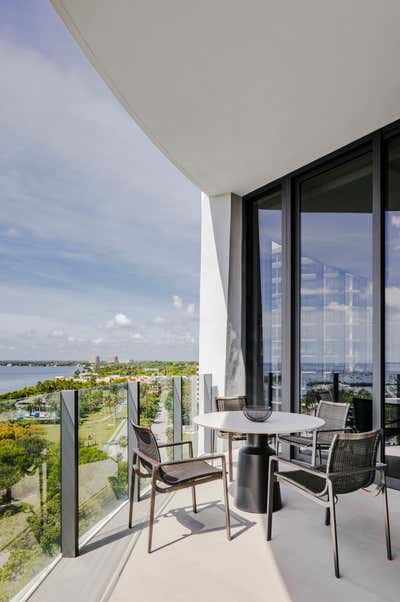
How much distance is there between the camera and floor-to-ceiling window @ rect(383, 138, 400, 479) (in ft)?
12.2

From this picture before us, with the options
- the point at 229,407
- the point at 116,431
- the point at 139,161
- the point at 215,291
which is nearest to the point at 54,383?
the point at 116,431

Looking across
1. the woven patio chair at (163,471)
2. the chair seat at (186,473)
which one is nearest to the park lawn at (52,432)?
the woven patio chair at (163,471)

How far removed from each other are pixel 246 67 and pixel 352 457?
2.64 m

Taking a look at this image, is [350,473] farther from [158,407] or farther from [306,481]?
[158,407]

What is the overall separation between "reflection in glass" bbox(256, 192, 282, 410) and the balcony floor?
6.12ft

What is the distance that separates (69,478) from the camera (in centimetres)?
252

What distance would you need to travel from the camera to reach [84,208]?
78.0 feet

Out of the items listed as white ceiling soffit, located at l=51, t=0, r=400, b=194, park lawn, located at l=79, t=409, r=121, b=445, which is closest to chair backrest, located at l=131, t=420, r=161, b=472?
park lawn, located at l=79, t=409, r=121, b=445

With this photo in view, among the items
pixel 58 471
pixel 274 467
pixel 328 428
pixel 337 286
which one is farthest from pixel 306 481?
pixel 337 286

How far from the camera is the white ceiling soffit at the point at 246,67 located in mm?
2436

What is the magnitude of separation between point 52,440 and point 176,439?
6.76 ft

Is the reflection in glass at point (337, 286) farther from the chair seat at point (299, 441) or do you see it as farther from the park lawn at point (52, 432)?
the park lawn at point (52, 432)

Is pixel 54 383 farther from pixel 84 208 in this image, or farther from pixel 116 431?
pixel 84 208

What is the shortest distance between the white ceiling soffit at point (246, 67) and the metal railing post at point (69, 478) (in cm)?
221
